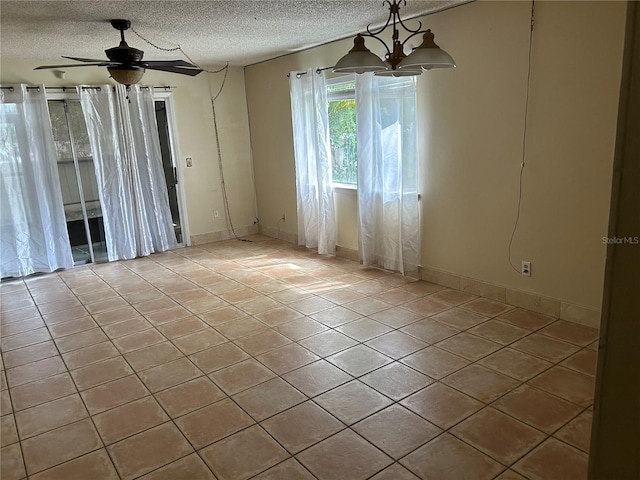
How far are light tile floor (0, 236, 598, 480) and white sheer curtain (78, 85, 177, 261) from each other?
1419mm

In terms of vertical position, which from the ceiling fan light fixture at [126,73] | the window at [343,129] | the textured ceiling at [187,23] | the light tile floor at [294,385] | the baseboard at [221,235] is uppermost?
the textured ceiling at [187,23]

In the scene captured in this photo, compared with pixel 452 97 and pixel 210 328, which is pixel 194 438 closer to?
pixel 210 328

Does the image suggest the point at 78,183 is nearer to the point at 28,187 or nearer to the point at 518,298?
the point at 28,187

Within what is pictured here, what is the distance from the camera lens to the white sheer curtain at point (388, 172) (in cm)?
432

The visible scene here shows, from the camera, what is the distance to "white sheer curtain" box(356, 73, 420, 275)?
14.2 ft

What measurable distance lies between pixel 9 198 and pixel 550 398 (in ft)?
17.7

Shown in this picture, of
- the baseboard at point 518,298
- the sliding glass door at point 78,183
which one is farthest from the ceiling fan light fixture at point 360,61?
the sliding glass door at point 78,183

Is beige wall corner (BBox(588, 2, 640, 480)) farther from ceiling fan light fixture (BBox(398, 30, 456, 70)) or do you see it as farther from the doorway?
the doorway

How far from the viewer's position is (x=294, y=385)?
2.82 meters

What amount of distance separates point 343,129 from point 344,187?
2.10 ft

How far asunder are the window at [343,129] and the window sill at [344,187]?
3 centimetres

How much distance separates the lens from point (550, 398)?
8.34ft

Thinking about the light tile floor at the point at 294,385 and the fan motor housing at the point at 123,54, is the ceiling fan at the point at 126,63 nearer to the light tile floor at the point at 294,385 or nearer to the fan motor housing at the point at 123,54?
the fan motor housing at the point at 123,54

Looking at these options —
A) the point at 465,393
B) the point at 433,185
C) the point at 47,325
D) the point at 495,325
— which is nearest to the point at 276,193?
the point at 433,185
